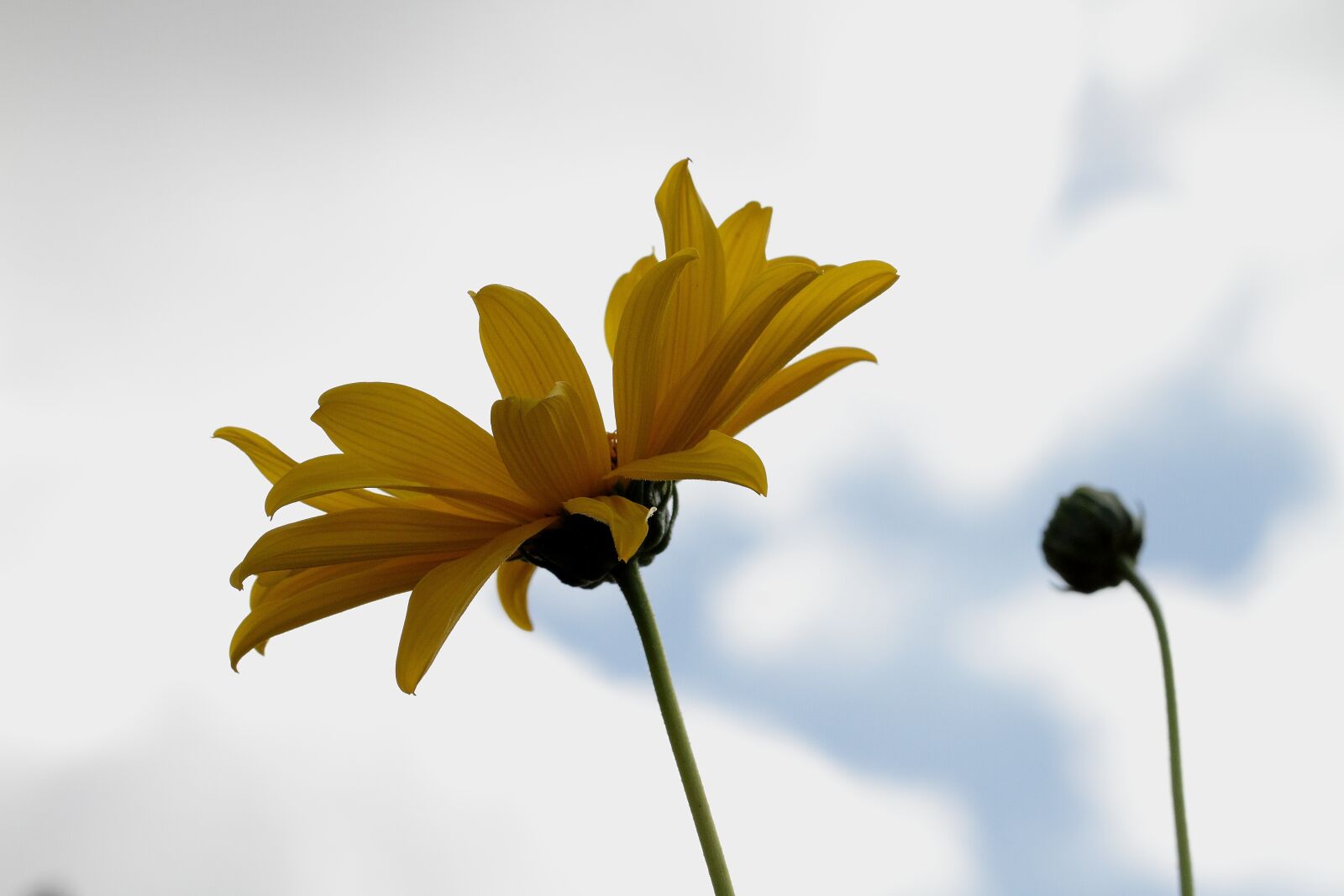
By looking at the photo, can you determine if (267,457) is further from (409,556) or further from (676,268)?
(676,268)

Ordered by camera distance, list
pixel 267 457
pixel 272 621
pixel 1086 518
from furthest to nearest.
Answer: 1. pixel 1086 518
2. pixel 267 457
3. pixel 272 621

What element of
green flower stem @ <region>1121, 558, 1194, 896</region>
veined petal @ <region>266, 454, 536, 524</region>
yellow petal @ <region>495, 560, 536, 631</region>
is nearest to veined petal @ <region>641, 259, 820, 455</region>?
veined petal @ <region>266, 454, 536, 524</region>

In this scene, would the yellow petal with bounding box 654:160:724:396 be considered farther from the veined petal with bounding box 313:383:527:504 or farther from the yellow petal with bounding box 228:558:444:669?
the yellow petal with bounding box 228:558:444:669

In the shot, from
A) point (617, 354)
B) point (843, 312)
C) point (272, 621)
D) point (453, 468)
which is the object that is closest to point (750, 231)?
point (843, 312)

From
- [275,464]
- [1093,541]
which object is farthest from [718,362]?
[1093,541]

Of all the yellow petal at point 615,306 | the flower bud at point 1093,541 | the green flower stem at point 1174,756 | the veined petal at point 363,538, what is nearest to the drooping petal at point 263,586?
the veined petal at point 363,538
